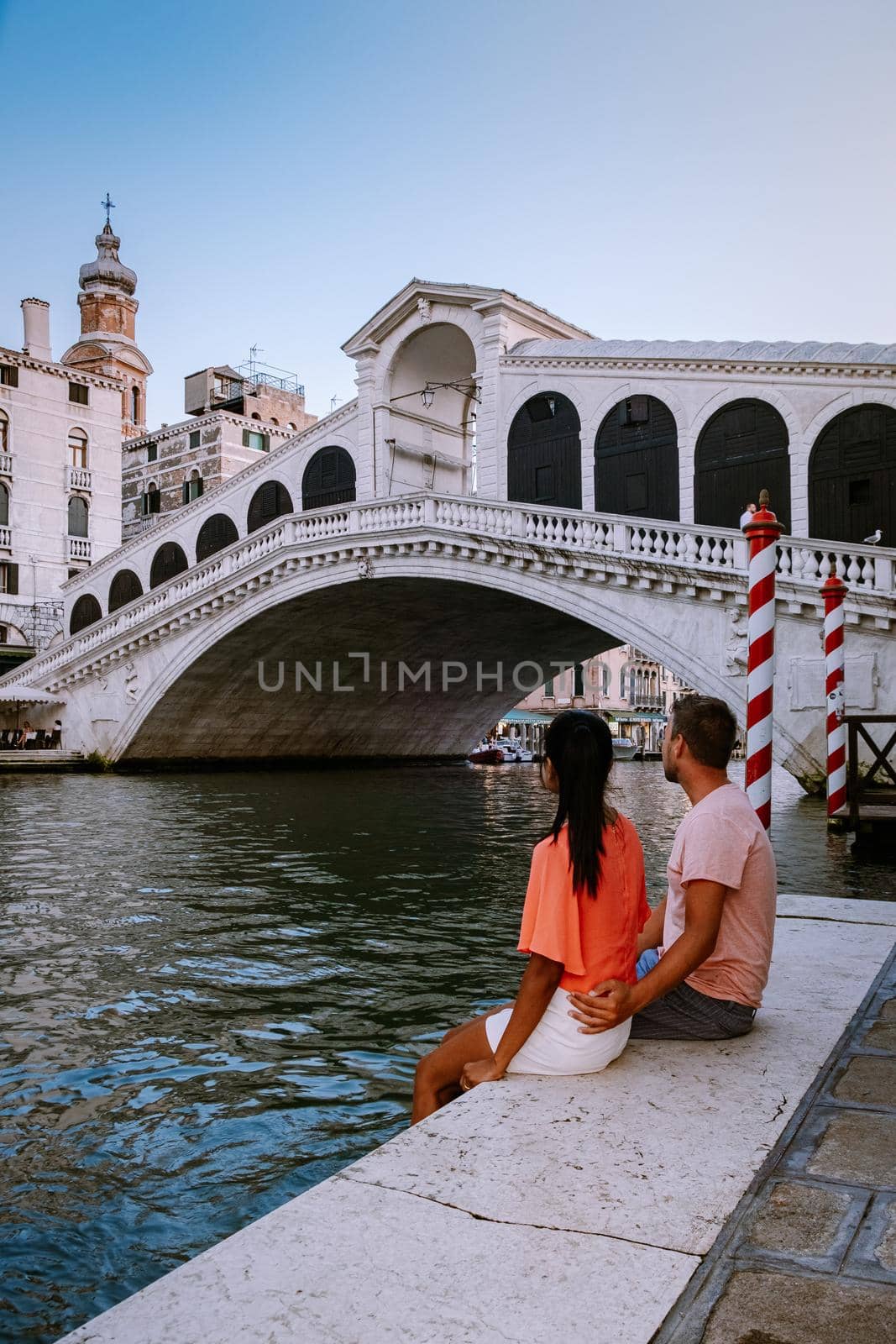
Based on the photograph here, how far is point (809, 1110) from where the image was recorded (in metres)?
2.53

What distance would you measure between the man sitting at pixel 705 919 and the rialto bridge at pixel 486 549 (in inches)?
452

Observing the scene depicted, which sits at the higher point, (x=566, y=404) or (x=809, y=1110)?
(x=566, y=404)

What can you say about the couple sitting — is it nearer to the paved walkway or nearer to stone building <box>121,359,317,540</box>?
the paved walkway

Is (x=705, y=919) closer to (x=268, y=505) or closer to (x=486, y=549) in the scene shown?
(x=486, y=549)

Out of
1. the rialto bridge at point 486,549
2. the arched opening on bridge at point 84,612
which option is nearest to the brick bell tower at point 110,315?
the arched opening on bridge at point 84,612

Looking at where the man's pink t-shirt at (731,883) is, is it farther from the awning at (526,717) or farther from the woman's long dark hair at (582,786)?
the awning at (526,717)

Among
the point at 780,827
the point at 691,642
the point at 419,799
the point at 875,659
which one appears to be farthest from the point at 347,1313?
the point at 419,799

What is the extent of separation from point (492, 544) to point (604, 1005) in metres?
16.1

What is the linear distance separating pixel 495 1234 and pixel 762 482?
1715cm

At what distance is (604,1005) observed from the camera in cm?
267

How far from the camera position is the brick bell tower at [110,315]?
152ft

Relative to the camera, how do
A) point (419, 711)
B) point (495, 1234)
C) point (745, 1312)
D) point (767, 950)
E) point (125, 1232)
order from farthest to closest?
1. point (419, 711)
2. point (767, 950)
3. point (125, 1232)
4. point (495, 1234)
5. point (745, 1312)

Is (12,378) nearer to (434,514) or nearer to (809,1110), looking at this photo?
(434,514)

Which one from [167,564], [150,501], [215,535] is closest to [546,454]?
[215,535]
